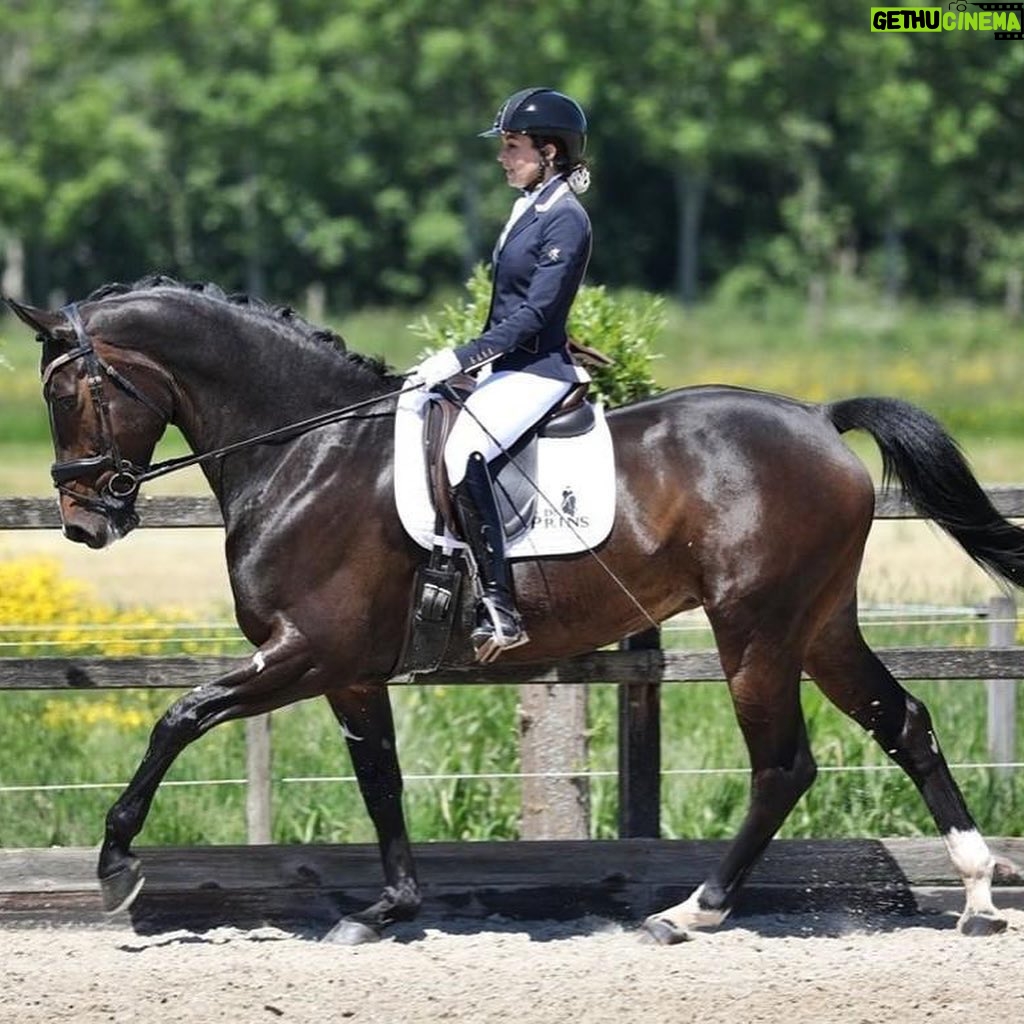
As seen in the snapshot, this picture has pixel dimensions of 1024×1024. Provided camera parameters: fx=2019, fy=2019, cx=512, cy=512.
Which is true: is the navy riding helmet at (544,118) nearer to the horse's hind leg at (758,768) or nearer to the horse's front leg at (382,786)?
the horse's hind leg at (758,768)

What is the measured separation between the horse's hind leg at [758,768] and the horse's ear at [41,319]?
234 cm

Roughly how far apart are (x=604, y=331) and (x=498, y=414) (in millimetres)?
1011

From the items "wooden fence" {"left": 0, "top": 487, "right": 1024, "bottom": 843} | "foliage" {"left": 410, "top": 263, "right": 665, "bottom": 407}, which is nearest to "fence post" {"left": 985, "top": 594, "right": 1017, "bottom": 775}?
"wooden fence" {"left": 0, "top": 487, "right": 1024, "bottom": 843}

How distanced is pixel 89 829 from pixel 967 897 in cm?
334

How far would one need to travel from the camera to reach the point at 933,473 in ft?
22.3

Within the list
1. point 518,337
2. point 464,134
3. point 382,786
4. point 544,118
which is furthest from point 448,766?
point 464,134

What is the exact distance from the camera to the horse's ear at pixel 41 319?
626cm

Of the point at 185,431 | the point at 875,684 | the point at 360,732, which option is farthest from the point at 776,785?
the point at 185,431

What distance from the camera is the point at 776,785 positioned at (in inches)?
261

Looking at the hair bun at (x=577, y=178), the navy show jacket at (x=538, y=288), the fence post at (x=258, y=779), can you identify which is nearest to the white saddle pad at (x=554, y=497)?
the navy show jacket at (x=538, y=288)

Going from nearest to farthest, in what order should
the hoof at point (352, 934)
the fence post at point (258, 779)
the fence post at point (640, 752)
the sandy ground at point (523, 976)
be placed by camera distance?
the sandy ground at point (523, 976), the hoof at point (352, 934), the fence post at point (640, 752), the fence post at point (258, 779)

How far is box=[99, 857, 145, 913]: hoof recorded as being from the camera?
6.38 metres

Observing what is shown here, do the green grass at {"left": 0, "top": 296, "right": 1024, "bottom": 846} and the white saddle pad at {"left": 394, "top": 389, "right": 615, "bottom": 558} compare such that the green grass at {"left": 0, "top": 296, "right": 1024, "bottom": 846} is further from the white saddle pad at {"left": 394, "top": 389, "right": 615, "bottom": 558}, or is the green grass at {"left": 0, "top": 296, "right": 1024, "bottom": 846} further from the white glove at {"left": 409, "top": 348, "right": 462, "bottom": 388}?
the white glove at {"left": 409, "top": 348, "right": 462, "bottom": 388}

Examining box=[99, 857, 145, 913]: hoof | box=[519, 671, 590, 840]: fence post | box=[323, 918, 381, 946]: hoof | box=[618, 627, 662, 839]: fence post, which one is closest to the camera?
box=[99, 857, 145, 913]: hoof
